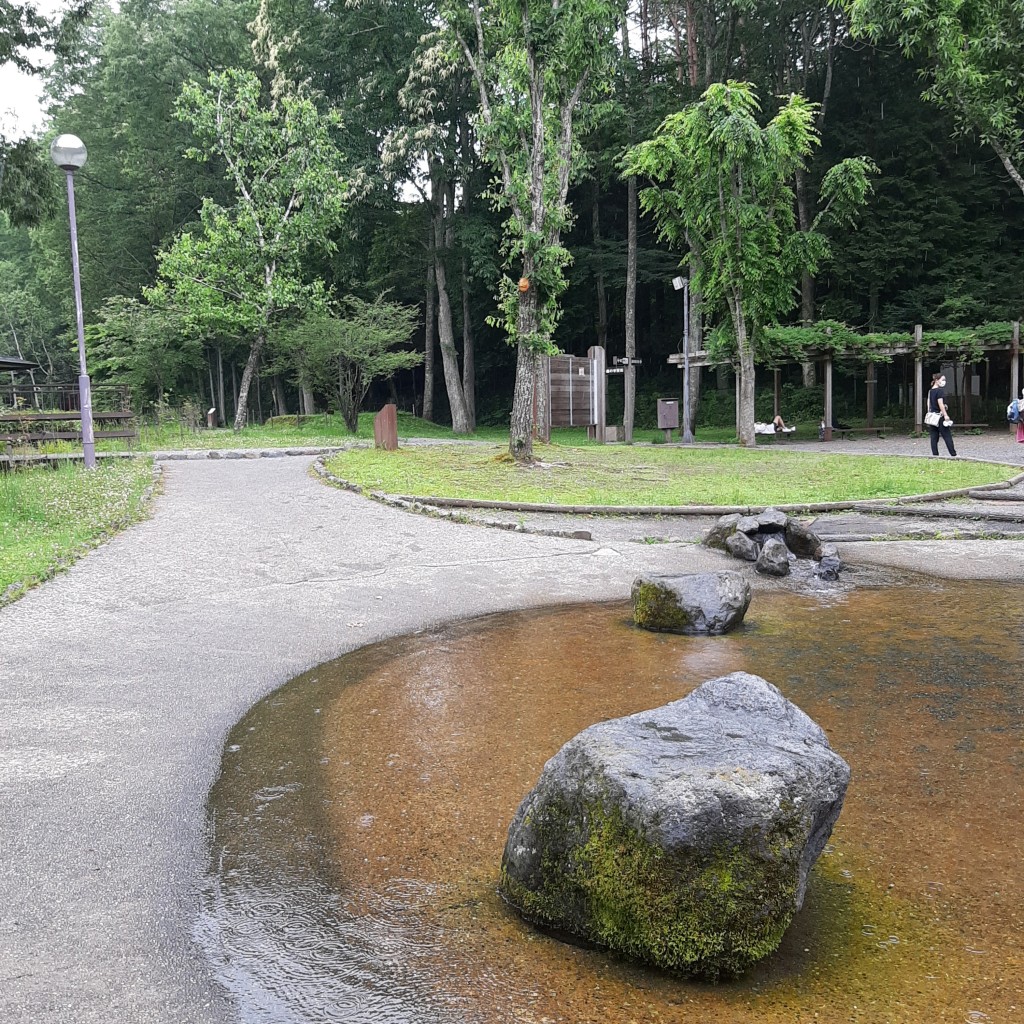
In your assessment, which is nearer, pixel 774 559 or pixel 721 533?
pixel 774 559

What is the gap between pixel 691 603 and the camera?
21.8 feet

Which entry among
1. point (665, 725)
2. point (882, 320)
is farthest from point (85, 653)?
point (882, 320)

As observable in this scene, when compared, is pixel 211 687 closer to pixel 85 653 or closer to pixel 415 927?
pixel 85 653

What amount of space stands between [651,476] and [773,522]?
711cm

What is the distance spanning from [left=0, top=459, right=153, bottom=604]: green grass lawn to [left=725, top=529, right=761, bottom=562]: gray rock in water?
21.1 ft

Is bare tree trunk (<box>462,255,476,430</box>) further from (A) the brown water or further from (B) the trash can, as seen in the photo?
(A) the brown water

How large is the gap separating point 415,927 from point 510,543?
23.4 feet

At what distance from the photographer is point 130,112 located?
37.4 m

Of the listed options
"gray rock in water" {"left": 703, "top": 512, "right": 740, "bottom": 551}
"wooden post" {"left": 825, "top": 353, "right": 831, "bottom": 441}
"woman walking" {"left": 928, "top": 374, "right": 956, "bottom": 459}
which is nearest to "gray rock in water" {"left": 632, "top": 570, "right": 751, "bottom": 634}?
"gray rock in water" {"left": 703, "top": 512, "right": 740, "bottom": 551}

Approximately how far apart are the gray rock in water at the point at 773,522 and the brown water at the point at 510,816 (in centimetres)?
285

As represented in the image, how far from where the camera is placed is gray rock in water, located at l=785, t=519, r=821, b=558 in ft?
30.3

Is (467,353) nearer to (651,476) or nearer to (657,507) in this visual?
(651,476)

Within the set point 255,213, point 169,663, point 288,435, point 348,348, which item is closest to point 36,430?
point 288,435

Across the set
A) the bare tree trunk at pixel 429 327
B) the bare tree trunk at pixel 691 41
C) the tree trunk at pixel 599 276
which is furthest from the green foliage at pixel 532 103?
the tree trunk at pixel 599 276
